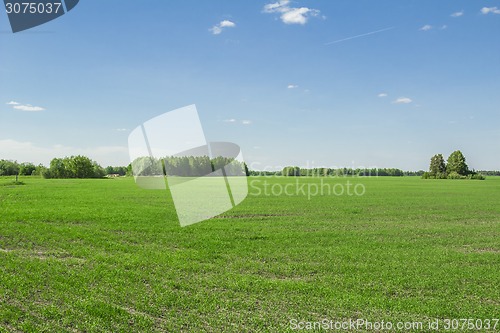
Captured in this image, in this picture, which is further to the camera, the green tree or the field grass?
the green tree

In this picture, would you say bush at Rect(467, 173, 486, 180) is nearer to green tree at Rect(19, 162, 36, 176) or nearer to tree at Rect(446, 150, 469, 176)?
tree at Rect(446, 150, 469, 176)

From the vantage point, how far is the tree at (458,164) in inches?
5909

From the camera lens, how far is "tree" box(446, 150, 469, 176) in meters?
150

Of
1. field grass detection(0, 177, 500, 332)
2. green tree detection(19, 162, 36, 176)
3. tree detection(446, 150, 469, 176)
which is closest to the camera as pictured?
field grass detection(0, 177, 500, 332)

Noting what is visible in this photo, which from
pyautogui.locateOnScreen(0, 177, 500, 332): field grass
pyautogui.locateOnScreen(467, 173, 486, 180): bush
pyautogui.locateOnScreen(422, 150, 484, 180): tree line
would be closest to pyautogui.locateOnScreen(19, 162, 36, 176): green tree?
pyautogui.locateOnScreen(0, 177, 500, 332): field grass

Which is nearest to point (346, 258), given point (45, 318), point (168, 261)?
point (168, 261)

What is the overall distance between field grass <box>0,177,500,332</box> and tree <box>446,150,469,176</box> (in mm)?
142532

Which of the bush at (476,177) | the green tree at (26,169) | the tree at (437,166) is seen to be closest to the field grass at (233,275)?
the bush at (476,177)

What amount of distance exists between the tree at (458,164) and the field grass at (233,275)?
468 feet

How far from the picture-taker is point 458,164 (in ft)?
493

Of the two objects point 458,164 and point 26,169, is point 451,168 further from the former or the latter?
point 26,169

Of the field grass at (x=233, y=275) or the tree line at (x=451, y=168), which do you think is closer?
the field grass at (x=233, y=275)

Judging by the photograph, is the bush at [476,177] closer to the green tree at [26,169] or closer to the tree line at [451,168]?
the tree line at [451,168]

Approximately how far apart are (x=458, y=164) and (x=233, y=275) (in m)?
163
